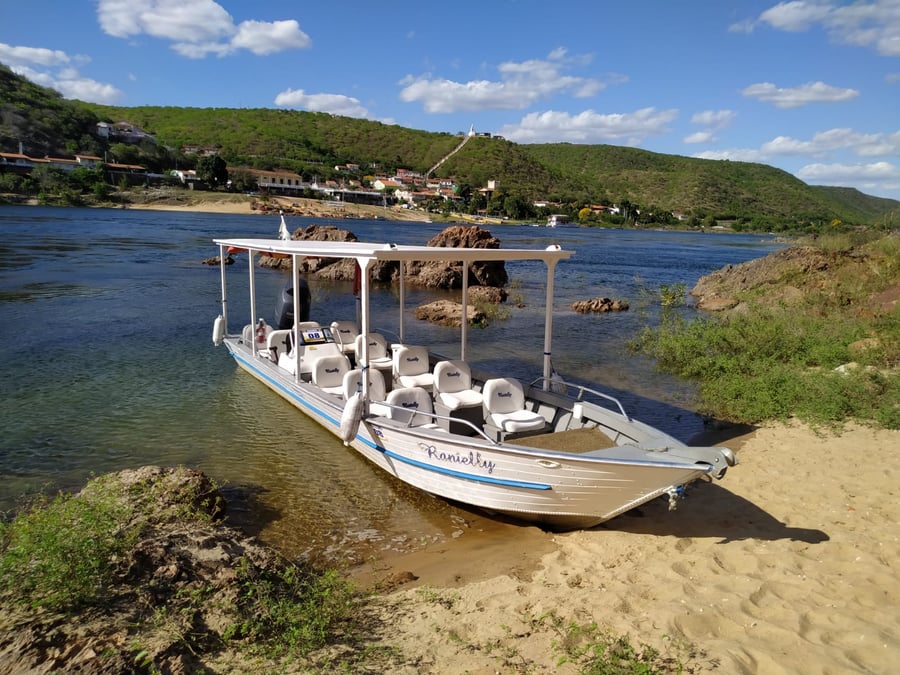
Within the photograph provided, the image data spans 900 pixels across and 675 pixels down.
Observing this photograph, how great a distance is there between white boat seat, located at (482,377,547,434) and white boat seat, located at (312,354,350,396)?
2.78 m

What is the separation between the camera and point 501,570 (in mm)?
5965

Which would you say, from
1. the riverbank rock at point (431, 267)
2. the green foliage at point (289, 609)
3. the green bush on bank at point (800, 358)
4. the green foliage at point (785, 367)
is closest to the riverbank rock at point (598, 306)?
the green bush on bank at point (800, 358)

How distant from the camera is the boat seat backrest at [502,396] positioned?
8.12 metres

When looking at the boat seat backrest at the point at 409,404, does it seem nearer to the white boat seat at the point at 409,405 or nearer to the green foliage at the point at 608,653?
the white boat seat at the point at 409,405

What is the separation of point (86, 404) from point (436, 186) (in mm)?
127317

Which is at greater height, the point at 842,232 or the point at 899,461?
the point at 842,232

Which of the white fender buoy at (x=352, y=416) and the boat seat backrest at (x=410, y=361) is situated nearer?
the white fender buoy at (x=352, y=416)

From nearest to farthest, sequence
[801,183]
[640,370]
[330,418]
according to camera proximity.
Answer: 1. [330,418]
2. [640,370]
3. [801,183]

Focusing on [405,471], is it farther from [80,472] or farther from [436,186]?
[436,186]

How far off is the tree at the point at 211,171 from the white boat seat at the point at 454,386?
98757 millimetres

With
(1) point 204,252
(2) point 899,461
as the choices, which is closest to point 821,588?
(2) point 899,461

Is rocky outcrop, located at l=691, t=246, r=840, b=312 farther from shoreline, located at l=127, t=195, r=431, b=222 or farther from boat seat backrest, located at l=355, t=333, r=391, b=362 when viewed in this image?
shoreline, located at l=127, t=195, r=431, b=222

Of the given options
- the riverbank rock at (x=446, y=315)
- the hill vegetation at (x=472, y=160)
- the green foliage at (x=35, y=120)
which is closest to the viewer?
the riverbank rock at (x=446, y=315)

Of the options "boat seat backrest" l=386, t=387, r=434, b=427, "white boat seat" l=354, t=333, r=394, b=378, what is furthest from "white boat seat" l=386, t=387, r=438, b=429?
"white boat seat" l=354, t=333, r=394, b=378
